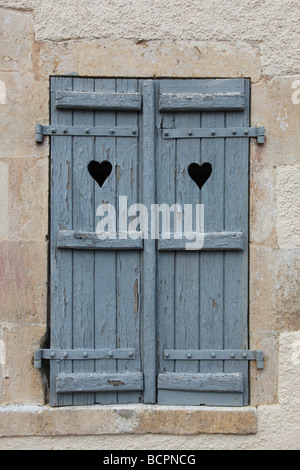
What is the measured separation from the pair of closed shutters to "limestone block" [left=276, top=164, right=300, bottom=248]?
0.20 m

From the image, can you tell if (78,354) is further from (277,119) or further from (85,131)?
(277,119)

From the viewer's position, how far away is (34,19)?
2695mm

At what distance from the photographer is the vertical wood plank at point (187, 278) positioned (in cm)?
274

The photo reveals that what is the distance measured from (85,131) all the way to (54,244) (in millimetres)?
641

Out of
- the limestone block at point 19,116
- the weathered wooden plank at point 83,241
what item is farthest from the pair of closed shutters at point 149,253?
the limestone block at point 19,116

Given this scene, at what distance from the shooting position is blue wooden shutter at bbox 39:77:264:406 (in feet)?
8.89

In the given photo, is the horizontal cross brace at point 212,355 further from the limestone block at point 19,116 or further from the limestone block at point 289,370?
the limestone block at point 19,116

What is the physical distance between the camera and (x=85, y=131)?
2.72 m

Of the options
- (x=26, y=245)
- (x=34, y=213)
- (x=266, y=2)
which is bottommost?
(x=26, y=245)

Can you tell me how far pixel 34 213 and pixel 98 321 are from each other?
685 mm

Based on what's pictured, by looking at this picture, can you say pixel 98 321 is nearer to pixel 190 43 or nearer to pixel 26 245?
pixel 26 245

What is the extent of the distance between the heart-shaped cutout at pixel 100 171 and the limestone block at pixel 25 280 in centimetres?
51

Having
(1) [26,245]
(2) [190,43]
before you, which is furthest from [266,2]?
(1) [26,245]

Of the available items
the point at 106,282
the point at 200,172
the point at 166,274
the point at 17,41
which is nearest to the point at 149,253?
the point at 166,274
